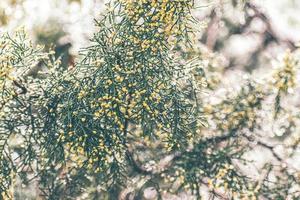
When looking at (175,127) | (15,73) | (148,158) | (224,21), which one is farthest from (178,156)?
(224,21)

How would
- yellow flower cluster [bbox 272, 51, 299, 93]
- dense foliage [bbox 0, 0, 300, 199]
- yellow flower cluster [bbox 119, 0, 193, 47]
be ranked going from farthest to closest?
yellow flower cluster [bbox 272, 51, 299, 93] → dense foliage [bbox 0, 0, 300, 199] → yellow flower cluster [bbox 119, 0, 193, 47]

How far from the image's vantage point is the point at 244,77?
4754mm

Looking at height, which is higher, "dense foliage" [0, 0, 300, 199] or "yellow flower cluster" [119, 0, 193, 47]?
"yellow flower cluster" [119, 0, 193, 47]

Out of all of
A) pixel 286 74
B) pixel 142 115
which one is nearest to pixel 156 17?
pixel 142 115

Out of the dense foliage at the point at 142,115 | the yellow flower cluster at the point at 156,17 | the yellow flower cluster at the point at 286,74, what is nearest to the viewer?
the yellow flower cluster at the point at 156,17

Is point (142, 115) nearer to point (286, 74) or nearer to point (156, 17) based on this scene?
point (156, 17)

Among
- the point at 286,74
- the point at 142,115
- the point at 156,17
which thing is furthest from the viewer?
the point at 286,74

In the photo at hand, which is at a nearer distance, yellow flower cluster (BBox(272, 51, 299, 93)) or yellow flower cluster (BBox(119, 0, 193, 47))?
yellow flower cluster (BBox(119, 0, 193, 47))

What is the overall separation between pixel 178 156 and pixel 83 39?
210 cm

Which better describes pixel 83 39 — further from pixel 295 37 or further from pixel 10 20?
pixel 295 37

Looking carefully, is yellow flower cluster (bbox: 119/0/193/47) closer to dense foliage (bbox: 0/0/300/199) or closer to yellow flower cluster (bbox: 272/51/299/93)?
dense foliage (bbox: 0/0/300/199)

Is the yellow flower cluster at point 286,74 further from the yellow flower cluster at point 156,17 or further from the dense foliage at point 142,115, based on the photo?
the yellow flower cluster at point 156,17

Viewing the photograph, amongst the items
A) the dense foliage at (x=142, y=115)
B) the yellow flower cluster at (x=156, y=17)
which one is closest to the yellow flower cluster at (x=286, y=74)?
the dense foliage at (x=142, y=115)

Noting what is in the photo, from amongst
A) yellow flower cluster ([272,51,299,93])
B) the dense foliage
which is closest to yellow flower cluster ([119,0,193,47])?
the dense foliage
